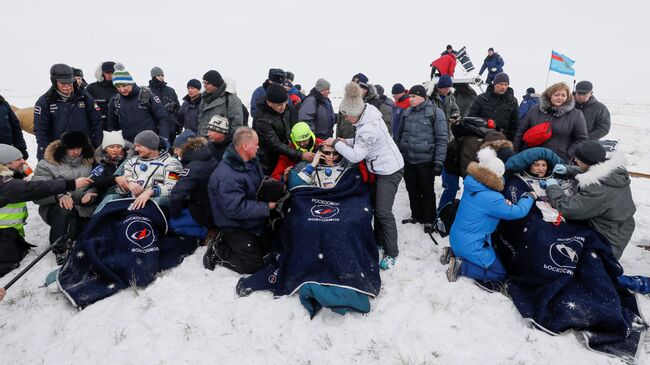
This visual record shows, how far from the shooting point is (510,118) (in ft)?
20.9

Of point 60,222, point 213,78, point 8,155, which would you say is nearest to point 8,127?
point 8,155

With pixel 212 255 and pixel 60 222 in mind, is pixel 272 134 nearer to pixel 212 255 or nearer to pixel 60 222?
pixel 212 255

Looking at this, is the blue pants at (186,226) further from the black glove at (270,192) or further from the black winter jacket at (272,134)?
the black winter jacket at (272,134)

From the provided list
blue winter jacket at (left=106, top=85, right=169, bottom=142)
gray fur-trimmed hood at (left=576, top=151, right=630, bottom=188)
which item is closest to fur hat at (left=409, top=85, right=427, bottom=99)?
gray fur-trimmed hood at (left=576, top=151, right=630, bottom=188)

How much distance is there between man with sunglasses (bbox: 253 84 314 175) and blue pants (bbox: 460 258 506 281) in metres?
2.75

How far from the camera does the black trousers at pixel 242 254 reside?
14.5ft

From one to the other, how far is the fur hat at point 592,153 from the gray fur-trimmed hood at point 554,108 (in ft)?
4.21

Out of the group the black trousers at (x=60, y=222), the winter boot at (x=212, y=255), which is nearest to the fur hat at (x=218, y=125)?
the winter boot at (x=212, y=255)

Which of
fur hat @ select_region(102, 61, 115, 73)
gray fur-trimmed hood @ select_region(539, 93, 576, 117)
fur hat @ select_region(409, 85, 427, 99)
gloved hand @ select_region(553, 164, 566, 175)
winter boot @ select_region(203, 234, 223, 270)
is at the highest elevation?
fur hat @ select_region(102, 61, 115, 73)

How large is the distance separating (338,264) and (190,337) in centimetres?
169

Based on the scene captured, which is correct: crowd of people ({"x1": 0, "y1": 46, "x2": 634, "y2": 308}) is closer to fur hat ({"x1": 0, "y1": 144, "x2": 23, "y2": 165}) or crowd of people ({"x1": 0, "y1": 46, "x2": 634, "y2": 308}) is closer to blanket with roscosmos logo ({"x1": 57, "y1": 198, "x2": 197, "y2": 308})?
fur hat ({"x1": 0, "y1": 144, "x2": 23, "y2": 165})

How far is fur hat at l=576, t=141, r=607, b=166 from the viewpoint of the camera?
3945 mm

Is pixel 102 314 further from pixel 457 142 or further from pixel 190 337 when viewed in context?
pixel 457 142

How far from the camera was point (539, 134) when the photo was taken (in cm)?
516
